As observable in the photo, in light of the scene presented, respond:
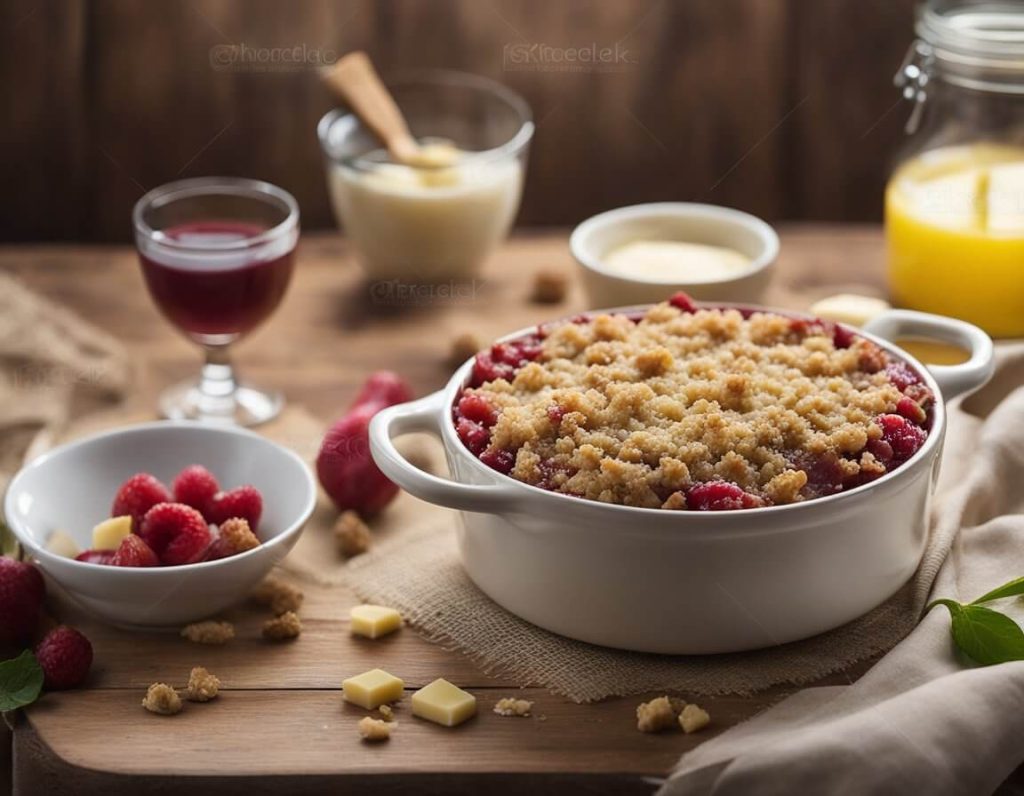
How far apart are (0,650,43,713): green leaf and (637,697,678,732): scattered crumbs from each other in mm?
613

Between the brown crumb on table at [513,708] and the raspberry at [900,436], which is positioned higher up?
the raspberry at [900,436]

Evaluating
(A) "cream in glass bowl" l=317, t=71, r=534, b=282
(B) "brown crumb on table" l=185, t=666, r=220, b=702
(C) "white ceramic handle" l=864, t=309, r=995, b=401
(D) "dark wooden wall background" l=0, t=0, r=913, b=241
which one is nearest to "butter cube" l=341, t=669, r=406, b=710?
(B) "brown crumb on table" l=185, t=666, r=220, b=702

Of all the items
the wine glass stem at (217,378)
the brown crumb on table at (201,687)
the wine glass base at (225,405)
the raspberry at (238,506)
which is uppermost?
the raspberry at (238,506)

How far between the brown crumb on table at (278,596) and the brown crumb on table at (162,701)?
0.21 meters

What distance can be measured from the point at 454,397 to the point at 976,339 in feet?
2.13

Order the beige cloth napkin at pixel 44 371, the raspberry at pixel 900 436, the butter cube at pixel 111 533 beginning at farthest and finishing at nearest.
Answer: the beige cloth napkin at pixel 44 371 → the butter cube at pixel 111 533 → the raspberry at pixel 900 436

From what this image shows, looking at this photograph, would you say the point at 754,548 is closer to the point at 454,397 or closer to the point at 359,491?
the point at 454,397

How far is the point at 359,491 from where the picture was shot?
5.95ft

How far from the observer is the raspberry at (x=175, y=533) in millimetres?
1572

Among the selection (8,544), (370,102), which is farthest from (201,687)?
(370,102)

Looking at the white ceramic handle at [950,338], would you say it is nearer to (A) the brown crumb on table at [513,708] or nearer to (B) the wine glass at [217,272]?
→ (A) the brown crumb on table at [513,708]

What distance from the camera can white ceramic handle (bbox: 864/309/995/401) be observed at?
1.67 meters

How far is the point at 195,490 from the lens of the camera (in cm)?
168

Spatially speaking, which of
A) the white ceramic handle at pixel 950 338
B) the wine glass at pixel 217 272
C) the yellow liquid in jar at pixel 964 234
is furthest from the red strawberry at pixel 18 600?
the yellow liquid in jar at pixel 964 234
